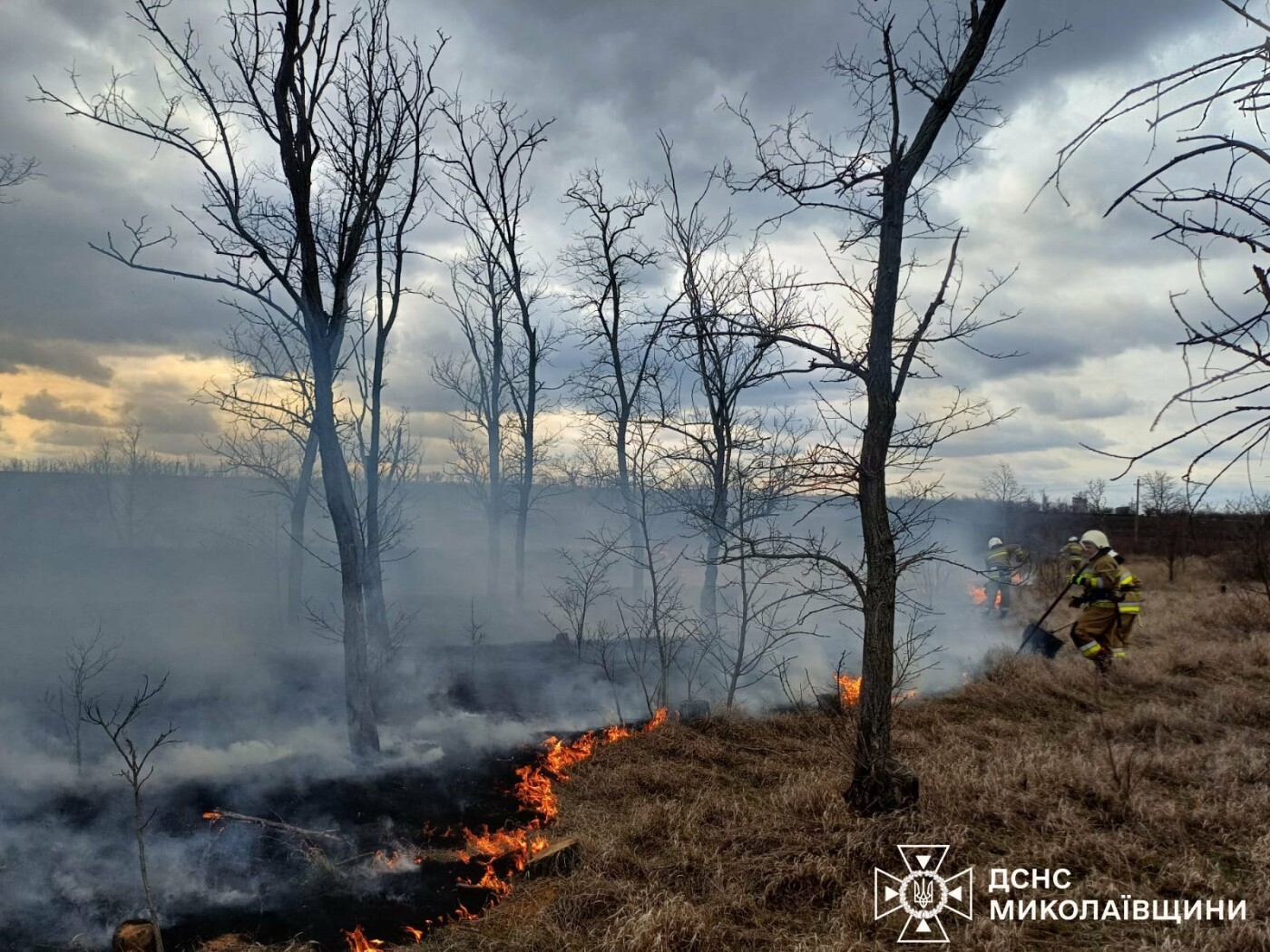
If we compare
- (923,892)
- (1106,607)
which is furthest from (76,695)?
(1106,607)

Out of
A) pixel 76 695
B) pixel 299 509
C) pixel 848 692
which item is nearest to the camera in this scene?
pixel 76 695

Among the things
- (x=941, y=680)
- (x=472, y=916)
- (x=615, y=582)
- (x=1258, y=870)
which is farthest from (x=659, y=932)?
(x=615, y=582)

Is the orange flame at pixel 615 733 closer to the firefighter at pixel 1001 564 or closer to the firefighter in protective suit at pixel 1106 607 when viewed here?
the firefighter in protective suit at pixel 1106 607

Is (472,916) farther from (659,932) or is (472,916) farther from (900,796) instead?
(900,796)

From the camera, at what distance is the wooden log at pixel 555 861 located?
627cm

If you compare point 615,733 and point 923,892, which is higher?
point 923,892

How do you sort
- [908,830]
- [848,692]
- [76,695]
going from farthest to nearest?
[848,692] → [76,695] → [908,830]

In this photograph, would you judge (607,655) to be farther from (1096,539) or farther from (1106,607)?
(1096,539)
